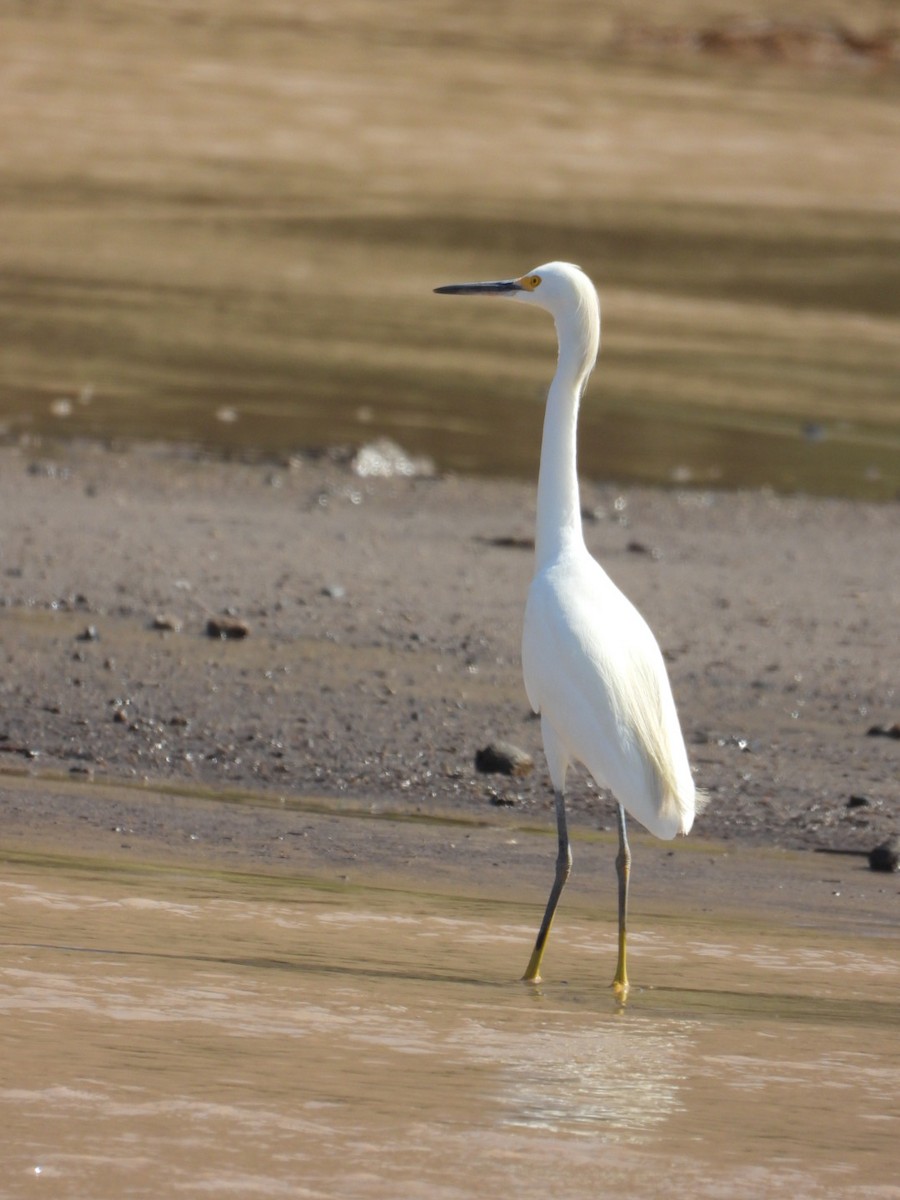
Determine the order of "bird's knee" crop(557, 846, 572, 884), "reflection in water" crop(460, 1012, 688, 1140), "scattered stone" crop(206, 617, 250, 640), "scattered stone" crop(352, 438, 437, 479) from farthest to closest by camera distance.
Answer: "scattered stone" crop(352, 438, 437, 479)
"scattered stone" crop(206, 617, 250, 640)
"bird's knee" crop(557, 846, 572, 884)
"reflection in water" crop(460, 1012, 688, 1140)

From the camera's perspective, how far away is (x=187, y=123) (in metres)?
24.0

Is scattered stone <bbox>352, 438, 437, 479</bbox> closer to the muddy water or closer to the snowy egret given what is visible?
the snowy egret

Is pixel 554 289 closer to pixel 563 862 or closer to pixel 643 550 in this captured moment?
pixel 563 862

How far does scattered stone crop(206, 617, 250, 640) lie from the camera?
7762mm

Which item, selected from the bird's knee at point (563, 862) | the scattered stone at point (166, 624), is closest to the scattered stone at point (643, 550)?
the scattered stone at point (166, 624)

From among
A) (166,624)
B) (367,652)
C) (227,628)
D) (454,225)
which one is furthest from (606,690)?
(454,225)

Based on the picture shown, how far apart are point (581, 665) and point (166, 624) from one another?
291cm

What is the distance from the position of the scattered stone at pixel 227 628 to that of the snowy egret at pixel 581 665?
2266 millimetres

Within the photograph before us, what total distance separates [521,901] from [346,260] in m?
12.6

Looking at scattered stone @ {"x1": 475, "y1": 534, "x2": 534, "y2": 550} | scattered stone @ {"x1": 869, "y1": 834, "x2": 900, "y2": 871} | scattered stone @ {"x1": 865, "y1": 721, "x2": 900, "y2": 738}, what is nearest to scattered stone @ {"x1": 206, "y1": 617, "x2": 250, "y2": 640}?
scattered stone @ {"x1": 475, "y1": 534, "x2": 534, "y2": 550}

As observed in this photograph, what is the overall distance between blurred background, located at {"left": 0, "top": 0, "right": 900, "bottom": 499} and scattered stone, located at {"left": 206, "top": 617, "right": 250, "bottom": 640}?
3.93 meters

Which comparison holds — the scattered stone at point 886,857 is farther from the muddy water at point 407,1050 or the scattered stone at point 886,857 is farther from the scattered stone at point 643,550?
the scattered stone at point 643,550

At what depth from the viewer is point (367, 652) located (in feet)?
25.6

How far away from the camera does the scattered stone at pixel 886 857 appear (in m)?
6.04
